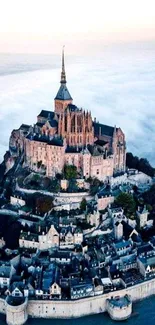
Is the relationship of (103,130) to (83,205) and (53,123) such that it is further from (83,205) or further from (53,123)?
(83,205)

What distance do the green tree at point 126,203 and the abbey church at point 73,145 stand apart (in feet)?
Answer: 10.9

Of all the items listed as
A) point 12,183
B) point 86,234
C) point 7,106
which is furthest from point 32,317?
point 7,106

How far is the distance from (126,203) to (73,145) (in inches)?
288

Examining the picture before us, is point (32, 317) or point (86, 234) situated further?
point (86, 234)

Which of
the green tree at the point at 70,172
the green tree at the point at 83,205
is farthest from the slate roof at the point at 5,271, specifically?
the green tree at the point at 70,172

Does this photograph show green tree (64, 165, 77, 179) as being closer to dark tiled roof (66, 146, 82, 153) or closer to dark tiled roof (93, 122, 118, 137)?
dark tiled roof (66, 146, 82, 153)

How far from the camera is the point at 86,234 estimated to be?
133 ft

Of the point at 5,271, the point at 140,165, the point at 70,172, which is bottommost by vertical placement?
the point at 5,271

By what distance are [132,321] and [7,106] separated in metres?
73.8

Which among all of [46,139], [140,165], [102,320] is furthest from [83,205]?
→ [102,320]

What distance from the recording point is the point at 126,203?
141 feet

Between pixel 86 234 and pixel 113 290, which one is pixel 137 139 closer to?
Result: pixel 86 234

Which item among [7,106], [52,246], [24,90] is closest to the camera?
[52,246]

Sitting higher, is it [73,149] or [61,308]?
[73,149]
